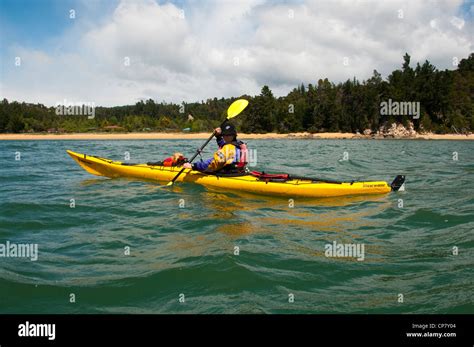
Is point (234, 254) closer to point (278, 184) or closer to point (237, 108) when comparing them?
point (278, 184)

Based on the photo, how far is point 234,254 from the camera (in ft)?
18.4

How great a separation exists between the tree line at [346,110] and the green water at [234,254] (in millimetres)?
62102

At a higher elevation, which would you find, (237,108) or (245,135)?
(245,135)

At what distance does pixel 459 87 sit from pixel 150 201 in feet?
259

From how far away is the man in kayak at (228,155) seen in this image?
9.74 metres

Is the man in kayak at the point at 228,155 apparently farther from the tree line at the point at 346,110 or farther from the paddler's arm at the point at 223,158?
the tree line at the point at 346,110

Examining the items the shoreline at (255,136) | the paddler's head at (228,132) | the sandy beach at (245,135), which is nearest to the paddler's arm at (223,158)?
the paddler's head at (228,132)

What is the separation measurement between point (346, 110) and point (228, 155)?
6630 cm

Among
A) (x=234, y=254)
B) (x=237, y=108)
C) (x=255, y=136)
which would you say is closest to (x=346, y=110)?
(x=255, y=136)

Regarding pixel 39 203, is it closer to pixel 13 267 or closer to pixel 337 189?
pixel 13 267

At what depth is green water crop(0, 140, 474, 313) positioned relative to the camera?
4.27 metres

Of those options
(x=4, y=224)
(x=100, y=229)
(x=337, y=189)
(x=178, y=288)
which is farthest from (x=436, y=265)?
(x=4, y=224)

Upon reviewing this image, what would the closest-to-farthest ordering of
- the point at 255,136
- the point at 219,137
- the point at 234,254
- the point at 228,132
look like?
1. the point at 234,254
2. the point at 228,132
3. the point at 219,137
4. the point at 255,136

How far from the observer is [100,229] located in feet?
22.9
